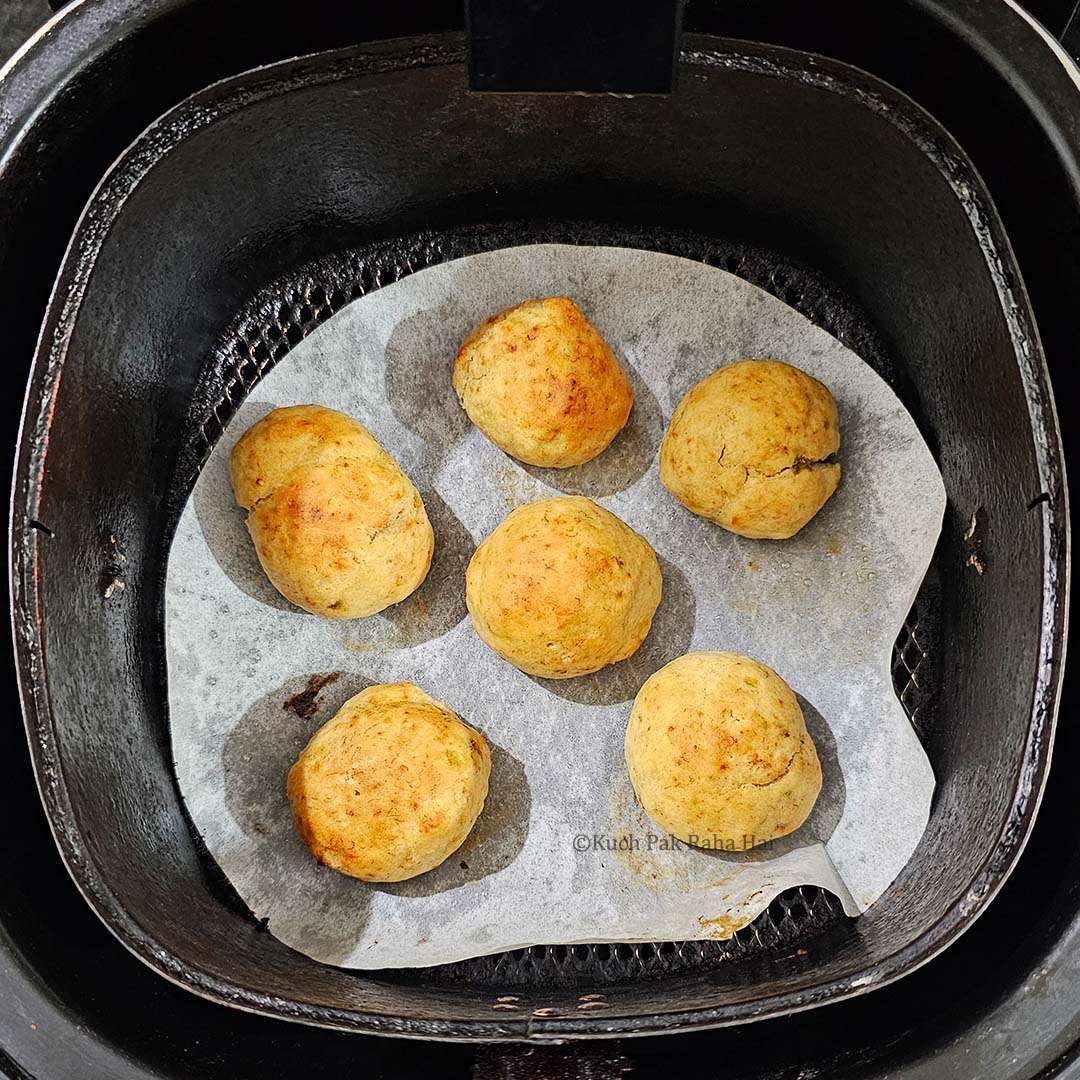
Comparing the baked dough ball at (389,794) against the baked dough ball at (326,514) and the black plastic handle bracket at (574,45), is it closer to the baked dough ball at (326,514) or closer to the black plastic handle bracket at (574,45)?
the baked dough ball at (326,514)

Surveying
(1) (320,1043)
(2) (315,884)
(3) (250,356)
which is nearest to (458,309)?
(3) (250,356)

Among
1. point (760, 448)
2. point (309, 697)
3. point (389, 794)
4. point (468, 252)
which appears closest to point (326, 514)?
point (309, 697)

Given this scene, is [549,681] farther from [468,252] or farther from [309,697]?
[468,252]

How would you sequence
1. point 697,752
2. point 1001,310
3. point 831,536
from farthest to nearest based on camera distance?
point 831,536 < point 697,752 < point 1001,310

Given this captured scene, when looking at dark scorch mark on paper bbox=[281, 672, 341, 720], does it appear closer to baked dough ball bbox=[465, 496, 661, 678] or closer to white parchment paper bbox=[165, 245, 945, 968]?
white parchment paper bbox=[165, 245, 945, 968]

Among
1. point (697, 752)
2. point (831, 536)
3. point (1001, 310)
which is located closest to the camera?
point (1001, 310)

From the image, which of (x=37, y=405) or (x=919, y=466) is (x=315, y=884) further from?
(x=919, y=466)
